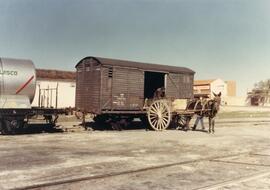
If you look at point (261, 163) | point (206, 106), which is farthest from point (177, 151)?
point (206, 106)

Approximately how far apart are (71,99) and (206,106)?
1865 centimetres

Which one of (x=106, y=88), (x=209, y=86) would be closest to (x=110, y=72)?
(x=106, y=88)

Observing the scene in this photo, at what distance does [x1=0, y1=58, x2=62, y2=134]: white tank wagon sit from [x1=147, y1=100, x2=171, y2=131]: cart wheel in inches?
292

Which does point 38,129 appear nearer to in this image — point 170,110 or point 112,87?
point 112,87

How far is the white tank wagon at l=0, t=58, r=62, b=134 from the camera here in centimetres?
1911

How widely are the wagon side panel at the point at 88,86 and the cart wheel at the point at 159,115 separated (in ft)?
12.4

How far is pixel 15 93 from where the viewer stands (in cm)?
1947

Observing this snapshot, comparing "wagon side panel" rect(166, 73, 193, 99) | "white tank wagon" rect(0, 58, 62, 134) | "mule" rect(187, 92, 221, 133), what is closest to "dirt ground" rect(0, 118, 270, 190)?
"white tank wagon" rect(0, 58, 62, 134)

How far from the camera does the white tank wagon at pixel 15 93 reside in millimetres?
19109

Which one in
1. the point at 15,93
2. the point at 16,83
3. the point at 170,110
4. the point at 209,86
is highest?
the point at 209,86

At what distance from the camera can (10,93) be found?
760 inches

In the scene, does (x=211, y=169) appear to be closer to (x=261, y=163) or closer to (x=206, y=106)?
(x=261, y=163)

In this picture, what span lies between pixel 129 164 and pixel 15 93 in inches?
381

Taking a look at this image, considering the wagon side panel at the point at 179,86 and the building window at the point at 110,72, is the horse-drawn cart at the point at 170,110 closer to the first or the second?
the wagon side panel at the point at 179,86
